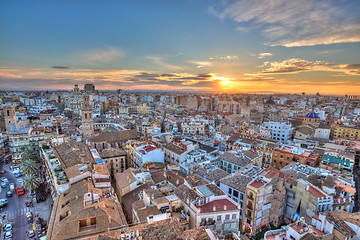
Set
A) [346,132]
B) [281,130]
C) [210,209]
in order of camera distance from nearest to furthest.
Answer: [210,209] < [281,130] < [346,132]

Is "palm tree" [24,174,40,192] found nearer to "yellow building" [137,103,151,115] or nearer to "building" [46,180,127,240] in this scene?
"building" [46,180,127,240]

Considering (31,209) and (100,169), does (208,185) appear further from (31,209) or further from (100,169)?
(31,209)

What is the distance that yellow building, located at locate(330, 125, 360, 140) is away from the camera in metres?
61.7

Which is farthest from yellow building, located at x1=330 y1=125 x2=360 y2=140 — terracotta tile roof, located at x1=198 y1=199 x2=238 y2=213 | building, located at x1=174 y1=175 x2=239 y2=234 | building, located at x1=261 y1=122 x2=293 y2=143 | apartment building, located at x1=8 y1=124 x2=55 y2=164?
apartment building, located at x1=8 y1=124 x2=55 y2=164

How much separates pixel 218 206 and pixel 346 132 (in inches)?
2562

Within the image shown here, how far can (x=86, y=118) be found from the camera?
182ft

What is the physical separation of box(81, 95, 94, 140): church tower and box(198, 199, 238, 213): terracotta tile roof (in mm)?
44627

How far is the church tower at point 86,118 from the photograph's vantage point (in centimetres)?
5416

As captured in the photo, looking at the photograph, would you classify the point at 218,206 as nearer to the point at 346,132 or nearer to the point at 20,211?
the point at 20,211

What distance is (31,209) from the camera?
112 ft

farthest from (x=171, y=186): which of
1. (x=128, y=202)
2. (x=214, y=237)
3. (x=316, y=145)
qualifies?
(x=316, y=145)

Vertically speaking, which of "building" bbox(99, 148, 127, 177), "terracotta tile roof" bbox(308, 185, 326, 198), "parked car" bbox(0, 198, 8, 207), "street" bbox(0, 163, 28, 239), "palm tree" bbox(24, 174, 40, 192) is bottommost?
"street" bbox(0, 163, 28, 239)

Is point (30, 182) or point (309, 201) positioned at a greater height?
point (309, 201)

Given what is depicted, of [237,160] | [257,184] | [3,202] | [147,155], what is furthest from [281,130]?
[3,202]
